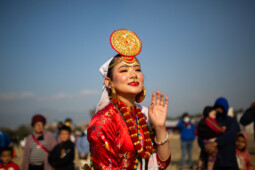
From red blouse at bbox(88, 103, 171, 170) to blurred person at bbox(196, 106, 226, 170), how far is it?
3076mm

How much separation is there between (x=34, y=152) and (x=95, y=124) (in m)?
3.99

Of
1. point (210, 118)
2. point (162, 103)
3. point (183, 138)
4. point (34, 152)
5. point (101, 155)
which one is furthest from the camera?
point (183, 138)

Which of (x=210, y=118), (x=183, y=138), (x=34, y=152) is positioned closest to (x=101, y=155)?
(x=210, y=118)

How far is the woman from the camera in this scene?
86.1 inches

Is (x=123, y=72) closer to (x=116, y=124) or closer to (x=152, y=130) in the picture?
(x=116, y=124)

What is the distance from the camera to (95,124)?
2.24 m

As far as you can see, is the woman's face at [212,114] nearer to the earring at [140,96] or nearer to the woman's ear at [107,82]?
the earring at [140,96]

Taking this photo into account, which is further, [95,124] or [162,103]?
[162,103]

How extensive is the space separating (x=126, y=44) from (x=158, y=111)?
81 cm

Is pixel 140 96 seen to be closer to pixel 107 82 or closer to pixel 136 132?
pixel 107 82

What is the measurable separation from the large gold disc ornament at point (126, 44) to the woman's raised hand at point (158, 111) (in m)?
0.49

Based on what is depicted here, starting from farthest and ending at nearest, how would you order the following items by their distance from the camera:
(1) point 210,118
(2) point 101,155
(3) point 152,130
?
(1) point 210,118
(3) point 152,130
(2) point 101,155

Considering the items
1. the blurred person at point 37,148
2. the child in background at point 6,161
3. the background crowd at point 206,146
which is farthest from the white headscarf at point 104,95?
the blurred person at point 37,148

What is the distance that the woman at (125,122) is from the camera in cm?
Answer: 219
